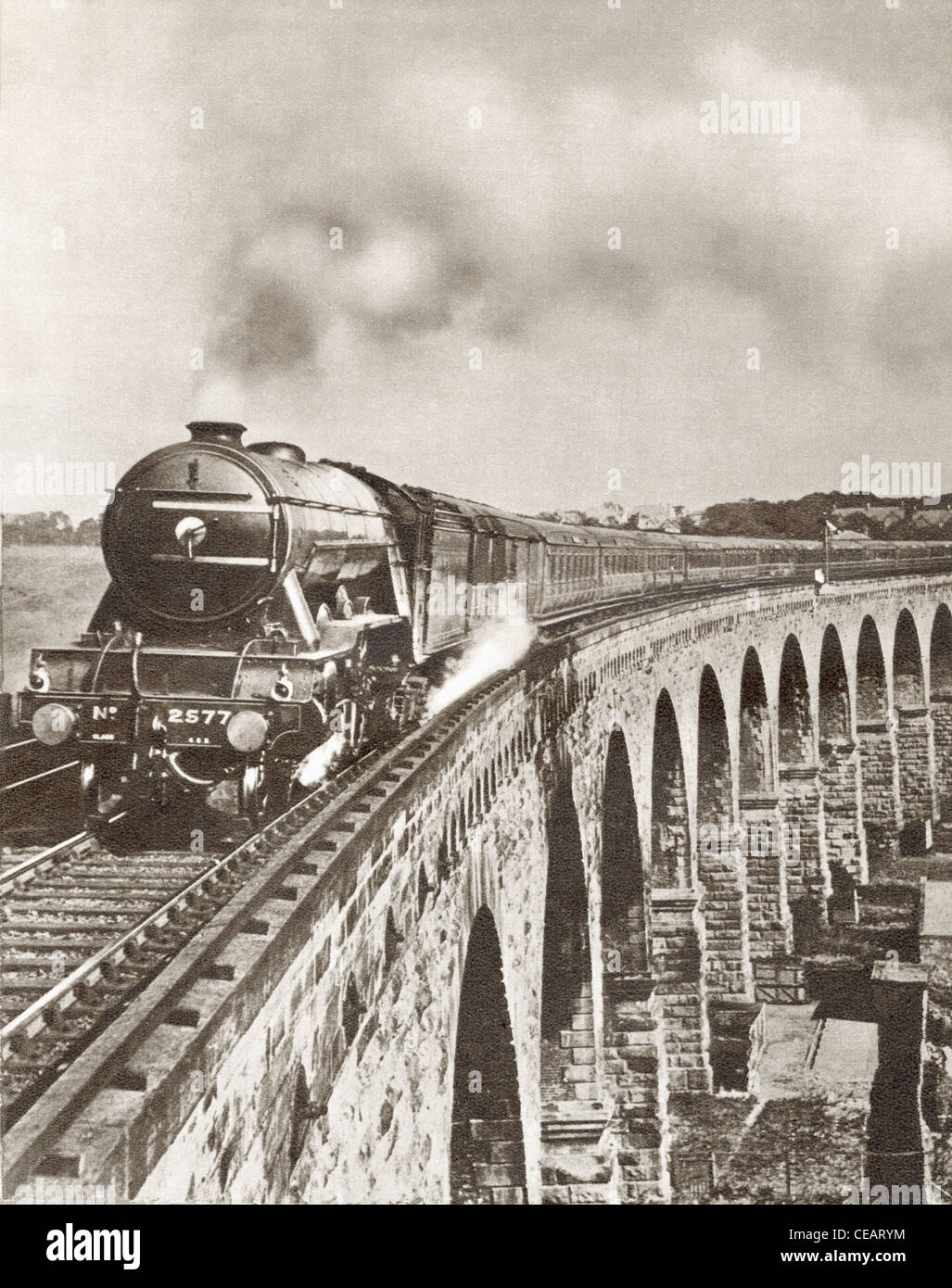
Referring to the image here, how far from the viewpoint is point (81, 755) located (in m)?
8.79

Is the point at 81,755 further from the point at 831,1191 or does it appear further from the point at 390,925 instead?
the point at 831,1191

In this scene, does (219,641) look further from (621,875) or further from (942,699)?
(942,699)

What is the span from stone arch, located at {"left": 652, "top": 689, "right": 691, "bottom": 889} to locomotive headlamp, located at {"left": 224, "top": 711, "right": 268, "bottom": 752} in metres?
11.8

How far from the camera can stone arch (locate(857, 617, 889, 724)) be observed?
3019 centimetres

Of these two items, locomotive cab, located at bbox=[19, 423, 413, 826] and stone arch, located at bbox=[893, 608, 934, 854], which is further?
stone arch, located at bbox=[893, 608, 934, 854]

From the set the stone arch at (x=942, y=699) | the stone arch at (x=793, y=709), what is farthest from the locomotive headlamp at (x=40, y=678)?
the stone arch at (x=942, y=699)

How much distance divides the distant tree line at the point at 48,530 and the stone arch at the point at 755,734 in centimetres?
1659

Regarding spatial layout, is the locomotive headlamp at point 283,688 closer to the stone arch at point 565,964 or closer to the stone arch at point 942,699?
the stone arch at point 565,964

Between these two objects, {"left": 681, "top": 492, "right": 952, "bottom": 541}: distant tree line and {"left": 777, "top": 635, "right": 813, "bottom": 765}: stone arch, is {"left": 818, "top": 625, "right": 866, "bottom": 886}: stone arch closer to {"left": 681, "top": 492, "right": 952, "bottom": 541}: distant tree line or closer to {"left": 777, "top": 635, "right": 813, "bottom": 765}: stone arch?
{"left": 777, "top": 635, "right": 813, "bottom": 765}: stone arch

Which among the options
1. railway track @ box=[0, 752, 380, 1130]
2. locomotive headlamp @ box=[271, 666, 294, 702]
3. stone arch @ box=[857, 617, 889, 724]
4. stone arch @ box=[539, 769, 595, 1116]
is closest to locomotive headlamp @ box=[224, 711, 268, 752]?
locomotive headlamp @ box=[271, 666, 294, 702]

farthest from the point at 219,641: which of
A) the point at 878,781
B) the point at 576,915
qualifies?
the point at 878,781

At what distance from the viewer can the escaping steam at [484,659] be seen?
1305 centimetres

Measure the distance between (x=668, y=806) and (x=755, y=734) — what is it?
215 inches
